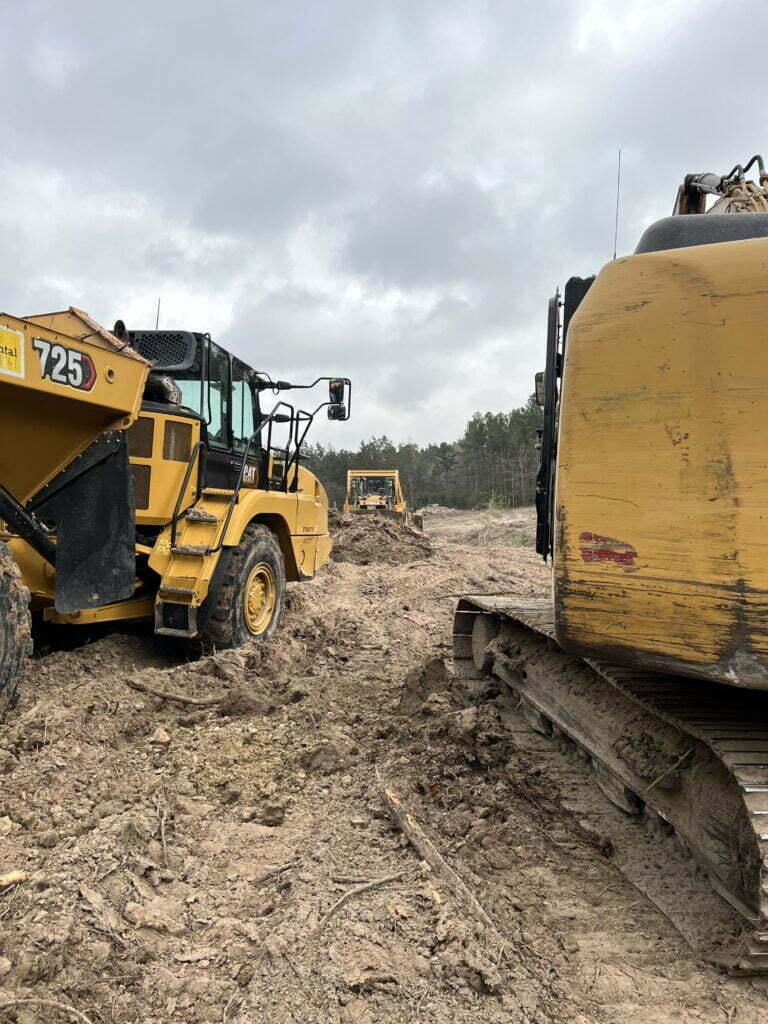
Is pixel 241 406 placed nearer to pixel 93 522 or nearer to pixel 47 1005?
pixel 93 522

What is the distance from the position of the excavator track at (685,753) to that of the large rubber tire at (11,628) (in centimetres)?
274

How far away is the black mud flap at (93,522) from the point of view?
4.09 metres

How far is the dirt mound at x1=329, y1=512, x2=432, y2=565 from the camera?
584 inches

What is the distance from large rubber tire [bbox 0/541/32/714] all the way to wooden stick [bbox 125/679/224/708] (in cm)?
90

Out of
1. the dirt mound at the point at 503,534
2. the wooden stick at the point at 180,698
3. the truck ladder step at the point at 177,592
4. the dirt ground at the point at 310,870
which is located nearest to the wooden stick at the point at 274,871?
the dirt ground at the point at 310,870

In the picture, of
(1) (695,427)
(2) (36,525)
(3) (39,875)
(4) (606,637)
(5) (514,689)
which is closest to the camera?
(1) (695,427)

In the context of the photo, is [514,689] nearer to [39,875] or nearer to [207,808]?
[207,808]

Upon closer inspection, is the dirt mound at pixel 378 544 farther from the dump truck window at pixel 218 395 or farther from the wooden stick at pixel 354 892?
the wooden stick at pixel 354 892

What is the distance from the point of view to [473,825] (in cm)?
278

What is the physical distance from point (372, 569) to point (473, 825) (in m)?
10.4

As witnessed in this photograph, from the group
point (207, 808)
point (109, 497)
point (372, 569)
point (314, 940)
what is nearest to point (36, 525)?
point (109, 497)

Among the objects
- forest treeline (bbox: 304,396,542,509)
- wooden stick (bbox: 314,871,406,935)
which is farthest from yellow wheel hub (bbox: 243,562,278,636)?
forest treeline (bbox: 304,396,542,509)

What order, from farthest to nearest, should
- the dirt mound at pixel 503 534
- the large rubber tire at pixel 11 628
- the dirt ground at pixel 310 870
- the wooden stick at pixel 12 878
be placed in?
the dirt mound at pixel 503 534
the large rubber tire at pixel 11 628
the wooden stick at pixel 12 878
the dirt ground at pixel 310 870

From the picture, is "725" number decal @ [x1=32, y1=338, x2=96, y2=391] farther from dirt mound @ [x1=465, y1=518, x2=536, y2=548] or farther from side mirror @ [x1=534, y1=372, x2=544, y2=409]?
dirt mound @ [x1=465, y1=518, x2=536, y2=548]
